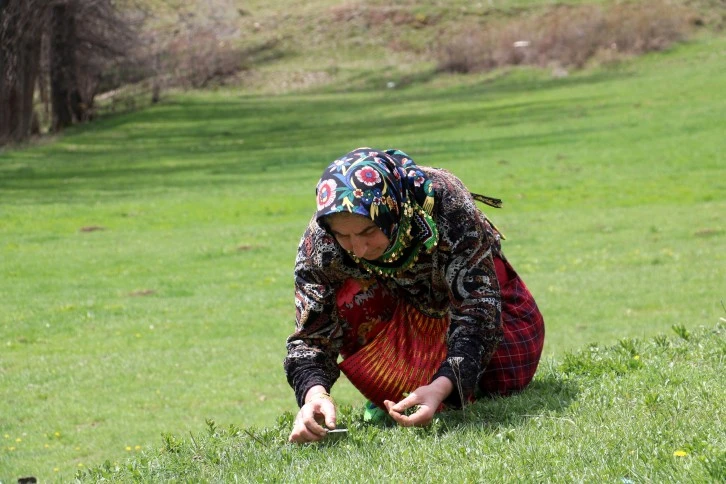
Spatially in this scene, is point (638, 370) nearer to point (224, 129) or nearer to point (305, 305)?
point (305, 305)

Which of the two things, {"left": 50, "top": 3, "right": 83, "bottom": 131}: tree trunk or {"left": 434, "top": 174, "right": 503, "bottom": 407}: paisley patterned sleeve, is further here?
{"left": 50, "top": 3, "right": 83, "bottom": 131}: tree trunk

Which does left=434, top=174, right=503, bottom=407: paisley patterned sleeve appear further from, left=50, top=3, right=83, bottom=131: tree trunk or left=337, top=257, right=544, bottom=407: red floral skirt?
left=50, top=3, right=83, bottom=131: tree trunk

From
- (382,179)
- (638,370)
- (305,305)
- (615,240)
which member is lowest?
(615,240)

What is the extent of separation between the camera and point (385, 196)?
14.4ft

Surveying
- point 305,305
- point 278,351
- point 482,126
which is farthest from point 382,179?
point 482,126

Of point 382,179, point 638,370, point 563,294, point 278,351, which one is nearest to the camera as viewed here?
point 382,179

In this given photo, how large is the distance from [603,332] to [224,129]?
2992 cm

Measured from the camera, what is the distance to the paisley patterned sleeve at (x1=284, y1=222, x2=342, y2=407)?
187 inches

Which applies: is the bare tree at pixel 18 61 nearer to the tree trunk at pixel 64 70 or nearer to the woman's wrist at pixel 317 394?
the tree trunk at pixel 64 70

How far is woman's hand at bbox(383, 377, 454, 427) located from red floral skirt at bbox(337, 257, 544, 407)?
0.50m

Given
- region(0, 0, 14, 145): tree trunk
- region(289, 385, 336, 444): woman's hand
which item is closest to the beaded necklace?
region(289, 385, 336, 444): woman's hand

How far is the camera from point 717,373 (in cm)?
491

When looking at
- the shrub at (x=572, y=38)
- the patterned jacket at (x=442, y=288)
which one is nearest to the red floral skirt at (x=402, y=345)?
the patterned jacket at (x=442, y=288)

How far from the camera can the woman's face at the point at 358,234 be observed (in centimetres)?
441
